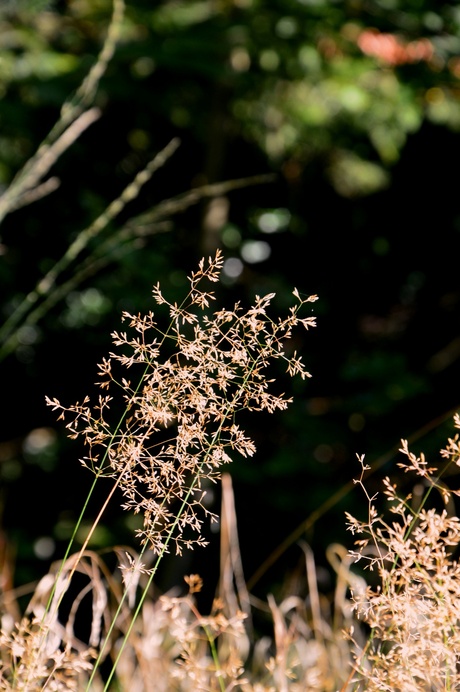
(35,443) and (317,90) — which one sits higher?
(317,90)

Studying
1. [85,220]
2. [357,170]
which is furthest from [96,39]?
[357,170]

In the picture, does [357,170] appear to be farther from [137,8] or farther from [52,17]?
[52,17]

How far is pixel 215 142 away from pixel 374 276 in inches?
46.9

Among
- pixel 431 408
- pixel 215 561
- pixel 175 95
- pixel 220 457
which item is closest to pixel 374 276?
pixel 431 408

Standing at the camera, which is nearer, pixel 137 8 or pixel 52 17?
pixel 137 8

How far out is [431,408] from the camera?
4.07m

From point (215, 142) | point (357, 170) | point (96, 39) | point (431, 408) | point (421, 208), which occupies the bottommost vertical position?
point (431, 408)

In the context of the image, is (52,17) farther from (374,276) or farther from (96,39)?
(374,276)

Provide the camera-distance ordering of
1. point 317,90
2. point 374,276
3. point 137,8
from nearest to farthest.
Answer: point 137,8, point 317,90, point 374,276

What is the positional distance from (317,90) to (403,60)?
450 millimetres

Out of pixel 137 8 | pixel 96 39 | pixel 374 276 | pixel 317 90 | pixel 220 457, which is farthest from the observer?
pixel 374 276

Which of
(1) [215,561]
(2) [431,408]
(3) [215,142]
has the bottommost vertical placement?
(1) [215,561]

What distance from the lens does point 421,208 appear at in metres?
4.73

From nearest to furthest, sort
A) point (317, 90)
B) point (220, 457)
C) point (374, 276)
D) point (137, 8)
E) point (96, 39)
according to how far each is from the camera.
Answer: point (220, 457) → point (137, 8) → point (317, 90) → point (96, 39) → point (374, 276)
